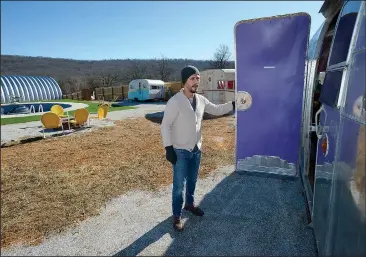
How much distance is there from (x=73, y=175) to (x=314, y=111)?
16.5 feet

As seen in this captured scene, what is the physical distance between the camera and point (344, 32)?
220 cm

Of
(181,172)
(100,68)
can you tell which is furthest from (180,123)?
(100,68)

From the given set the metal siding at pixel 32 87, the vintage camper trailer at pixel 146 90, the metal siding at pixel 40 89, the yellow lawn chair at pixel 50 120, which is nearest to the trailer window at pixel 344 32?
the yellow lawn chair at pixel 50 120

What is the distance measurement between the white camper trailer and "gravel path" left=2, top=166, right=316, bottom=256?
13.5 meters

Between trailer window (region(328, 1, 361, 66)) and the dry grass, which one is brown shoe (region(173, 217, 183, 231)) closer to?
the dry grass

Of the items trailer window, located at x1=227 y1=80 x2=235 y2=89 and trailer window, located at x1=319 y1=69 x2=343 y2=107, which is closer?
trailer window, located at x1=319 y1=69 x2=343 y2=107

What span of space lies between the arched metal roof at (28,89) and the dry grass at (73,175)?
18.3m

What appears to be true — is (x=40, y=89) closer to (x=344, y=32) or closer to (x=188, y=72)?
(x=188, y=72)

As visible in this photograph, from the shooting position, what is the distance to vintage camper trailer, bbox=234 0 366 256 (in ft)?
5.49

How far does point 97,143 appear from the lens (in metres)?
8.88

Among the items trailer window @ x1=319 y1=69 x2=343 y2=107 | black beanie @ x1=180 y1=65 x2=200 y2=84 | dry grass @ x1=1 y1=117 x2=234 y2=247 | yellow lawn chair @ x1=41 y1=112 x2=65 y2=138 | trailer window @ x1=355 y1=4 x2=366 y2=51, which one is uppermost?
trailer window @ x1=355 y1=4 x2=366 y2=51

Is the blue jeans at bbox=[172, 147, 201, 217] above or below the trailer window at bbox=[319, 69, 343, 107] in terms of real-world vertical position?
below

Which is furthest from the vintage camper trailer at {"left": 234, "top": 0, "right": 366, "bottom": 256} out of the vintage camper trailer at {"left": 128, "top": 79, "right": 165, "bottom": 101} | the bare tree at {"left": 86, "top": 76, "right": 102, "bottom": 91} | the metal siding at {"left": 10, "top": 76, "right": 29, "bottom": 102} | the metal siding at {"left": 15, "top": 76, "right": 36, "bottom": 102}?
the bare tree at {"left": 86, "top": 76, "right": 102, "bottom": 91}

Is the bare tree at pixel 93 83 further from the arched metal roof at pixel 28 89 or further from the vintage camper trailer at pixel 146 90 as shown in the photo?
the vintage camper trailer at pixel 146 90
